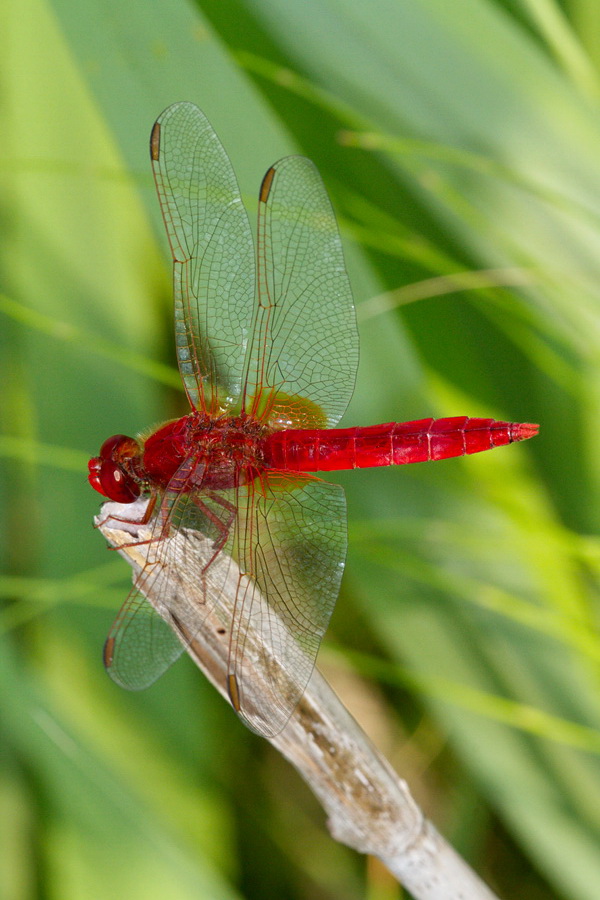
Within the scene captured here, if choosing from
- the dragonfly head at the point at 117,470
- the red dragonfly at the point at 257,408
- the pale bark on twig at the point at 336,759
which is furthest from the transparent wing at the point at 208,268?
the pale bark on twig at the point at 336,759

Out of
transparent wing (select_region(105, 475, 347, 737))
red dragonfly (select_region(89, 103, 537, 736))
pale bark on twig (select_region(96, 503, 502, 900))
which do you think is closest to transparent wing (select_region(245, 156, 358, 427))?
red dragonfly (select_region(89, 103, 537, 736))

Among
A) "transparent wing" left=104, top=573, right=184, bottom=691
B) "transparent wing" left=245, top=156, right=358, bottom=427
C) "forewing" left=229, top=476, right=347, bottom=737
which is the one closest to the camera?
"forewing" left=229, top=476, right=347, bottom=737

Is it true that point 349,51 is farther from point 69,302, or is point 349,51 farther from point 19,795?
point 19,795

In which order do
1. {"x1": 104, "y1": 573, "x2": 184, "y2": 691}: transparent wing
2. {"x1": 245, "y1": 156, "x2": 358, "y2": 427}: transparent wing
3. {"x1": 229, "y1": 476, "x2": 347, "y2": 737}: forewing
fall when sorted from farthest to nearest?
1. {"x1": 245, "y1": 156, "x2": 358, "y2": 427}: transparent wing
2. {"x1": 104, "y1": 573, "x2": 184, "y2": 691}: transparent wing
3. {"x1": 229, "y1": 476, "x2": 347, "y2": 737}: forewing

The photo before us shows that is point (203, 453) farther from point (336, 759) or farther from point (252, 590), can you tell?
point (336, 759)

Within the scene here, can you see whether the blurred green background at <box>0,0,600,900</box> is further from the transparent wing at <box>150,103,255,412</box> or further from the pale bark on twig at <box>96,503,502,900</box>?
the pale bark on twig at <box>96,503,502,900</box>

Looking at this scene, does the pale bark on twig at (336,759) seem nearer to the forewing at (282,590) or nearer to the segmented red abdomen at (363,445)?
the forewing at (282,590)

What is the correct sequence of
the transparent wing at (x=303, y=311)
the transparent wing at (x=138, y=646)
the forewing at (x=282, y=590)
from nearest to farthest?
the forewing at (x=282, y=590) < the transparent wing at (x=138, y=646) < the transparent wing at (x=303, y=311)

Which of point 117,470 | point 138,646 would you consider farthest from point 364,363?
point 138,646
